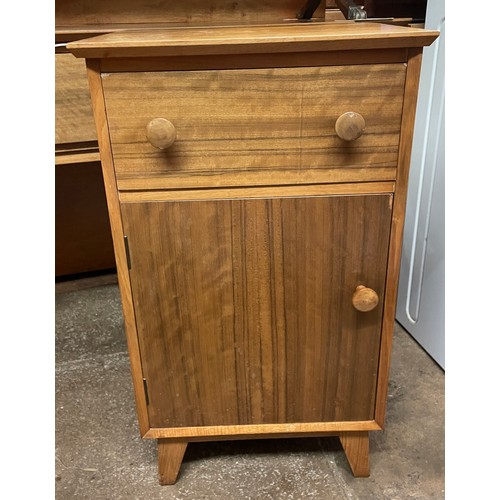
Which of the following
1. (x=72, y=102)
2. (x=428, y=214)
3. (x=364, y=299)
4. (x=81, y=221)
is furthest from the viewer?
(x=81, y=221)

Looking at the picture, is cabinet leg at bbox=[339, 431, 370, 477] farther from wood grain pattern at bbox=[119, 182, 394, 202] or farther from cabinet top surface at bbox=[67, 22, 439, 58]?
cabinet top surface at bbox=[67, 22, 439, 58]

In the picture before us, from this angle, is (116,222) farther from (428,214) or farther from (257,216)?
(428,214)

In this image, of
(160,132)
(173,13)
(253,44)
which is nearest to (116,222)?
(160,132)

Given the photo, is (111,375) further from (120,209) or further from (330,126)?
(330,126)

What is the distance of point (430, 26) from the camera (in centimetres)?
96

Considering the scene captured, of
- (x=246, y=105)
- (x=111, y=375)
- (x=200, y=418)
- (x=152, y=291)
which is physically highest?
(x=246, y=105)

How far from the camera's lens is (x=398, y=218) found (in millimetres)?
649

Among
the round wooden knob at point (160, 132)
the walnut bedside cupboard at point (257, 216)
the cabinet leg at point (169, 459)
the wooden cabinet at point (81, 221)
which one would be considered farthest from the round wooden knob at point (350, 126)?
the wooden cabinet at point (81, 221)

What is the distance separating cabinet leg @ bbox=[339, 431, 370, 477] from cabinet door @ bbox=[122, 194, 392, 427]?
5cm

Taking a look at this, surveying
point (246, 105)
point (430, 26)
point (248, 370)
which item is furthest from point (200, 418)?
point (430, 26)

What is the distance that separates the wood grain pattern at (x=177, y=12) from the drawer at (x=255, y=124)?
22.3 inches

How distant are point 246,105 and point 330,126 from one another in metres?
A: 0.11

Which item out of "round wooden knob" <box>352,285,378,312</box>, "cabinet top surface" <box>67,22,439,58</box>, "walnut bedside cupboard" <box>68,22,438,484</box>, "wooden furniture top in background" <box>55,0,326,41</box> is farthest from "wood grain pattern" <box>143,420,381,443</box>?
"wooden furniture top in background" <box>55,0,326,41</box>

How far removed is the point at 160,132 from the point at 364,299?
1.13ft
